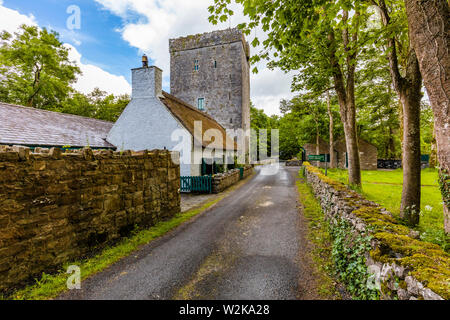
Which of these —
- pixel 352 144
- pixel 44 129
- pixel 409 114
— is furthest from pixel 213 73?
pixel 409 114

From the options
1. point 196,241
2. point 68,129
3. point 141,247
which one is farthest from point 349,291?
point 68,129

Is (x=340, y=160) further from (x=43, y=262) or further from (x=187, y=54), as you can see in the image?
(x=43, y=262)

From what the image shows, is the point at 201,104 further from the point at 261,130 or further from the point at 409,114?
the point at 261,130

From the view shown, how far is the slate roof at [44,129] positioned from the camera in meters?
9.88

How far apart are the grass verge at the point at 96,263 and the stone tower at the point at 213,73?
20.9 m

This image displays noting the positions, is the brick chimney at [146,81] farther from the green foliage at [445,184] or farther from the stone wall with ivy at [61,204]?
the green foliage at [445,184]

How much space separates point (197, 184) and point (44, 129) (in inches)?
375

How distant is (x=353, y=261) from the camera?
137 inches

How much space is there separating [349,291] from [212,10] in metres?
6.56

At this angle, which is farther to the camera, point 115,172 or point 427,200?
point 427,200

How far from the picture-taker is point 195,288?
3.51 metres

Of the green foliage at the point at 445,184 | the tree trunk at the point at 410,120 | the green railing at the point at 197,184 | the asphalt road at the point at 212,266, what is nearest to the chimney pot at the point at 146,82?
the green railing at the point at 197,184

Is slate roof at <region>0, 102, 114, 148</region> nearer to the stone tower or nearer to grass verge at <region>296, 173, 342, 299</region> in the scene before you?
grass verge at <region>296, 173, 342, 299</region>

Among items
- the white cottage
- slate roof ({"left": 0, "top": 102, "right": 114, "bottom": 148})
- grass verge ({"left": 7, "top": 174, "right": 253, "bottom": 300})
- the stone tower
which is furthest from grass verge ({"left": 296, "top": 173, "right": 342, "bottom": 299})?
the stone tower
